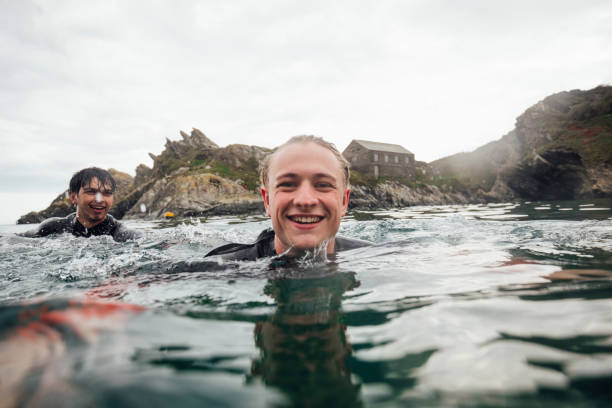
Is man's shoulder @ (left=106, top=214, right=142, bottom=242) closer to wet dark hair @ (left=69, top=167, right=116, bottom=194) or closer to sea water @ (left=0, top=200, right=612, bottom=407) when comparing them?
wet dark hair @ (left=69, top=167, right=116, bottom=194)

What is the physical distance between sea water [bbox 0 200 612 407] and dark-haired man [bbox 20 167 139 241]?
4315mm

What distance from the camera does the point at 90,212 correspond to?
21.5ft

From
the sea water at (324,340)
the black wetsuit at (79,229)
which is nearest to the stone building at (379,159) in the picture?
the black wetsuit at (79,229)

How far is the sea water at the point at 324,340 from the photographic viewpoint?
3.18ft

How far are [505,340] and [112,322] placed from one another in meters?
1.90

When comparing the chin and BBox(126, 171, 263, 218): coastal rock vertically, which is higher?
BBox(126, 171, 263, 218): coastal rock

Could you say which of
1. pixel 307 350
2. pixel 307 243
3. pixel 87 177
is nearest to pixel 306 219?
pixel 307 243

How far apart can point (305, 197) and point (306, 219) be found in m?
0.26

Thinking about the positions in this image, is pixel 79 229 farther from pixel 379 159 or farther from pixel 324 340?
pixel 379 159

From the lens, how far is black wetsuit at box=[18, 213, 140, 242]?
22.6ft

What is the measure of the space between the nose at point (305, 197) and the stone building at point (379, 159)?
50.9 meters

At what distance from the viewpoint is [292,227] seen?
10.0 feet

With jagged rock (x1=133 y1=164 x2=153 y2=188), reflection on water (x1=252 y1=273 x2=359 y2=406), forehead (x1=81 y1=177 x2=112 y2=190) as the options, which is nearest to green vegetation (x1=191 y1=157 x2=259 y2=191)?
jagged rock (x1=133 y1=164 x2=153 y2=188)

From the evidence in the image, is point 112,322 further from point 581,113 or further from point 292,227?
point 581,113
